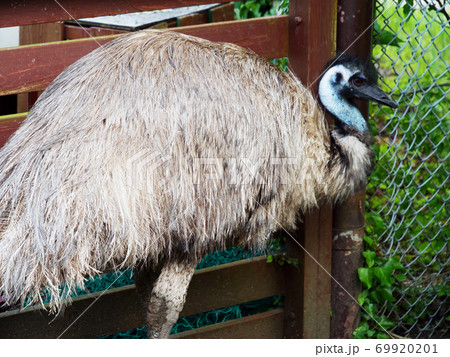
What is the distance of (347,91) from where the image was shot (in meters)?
2.59

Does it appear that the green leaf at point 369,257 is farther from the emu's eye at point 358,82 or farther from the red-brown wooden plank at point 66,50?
the red-brown wooden plank at point 66,50

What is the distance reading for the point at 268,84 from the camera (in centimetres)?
234

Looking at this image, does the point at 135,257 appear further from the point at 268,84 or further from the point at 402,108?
the point at 402,108

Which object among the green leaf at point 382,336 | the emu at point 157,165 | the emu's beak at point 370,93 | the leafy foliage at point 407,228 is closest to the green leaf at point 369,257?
the leafy foliage at point 407,228

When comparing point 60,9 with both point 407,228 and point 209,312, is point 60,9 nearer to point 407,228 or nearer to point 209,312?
point 209,312

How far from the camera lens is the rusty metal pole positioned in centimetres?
273

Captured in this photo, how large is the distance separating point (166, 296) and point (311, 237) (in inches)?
33.0

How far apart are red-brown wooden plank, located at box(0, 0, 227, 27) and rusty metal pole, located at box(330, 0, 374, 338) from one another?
741mm

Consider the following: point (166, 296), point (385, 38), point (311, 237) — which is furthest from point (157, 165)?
point (385, 38)

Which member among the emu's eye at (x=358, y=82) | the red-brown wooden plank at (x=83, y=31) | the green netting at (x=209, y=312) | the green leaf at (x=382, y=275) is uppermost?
the red-brown wooden plank at (x=83, y=31)

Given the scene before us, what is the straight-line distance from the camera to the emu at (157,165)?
196 cm

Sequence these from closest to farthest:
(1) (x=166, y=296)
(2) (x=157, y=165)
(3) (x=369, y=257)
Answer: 1. (2) (x=157, y=165)
2. (1) (x=166, y=296)
3. (3) (x=369, y=257)

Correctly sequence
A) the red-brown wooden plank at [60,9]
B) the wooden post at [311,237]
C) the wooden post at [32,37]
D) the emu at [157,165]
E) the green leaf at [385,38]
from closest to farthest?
the emu at [157,165] < the red-brown wooden plank at [60,9] < the wooden post at [311,237] < the green leaf at [385,38] < the wooden post at [32,37]

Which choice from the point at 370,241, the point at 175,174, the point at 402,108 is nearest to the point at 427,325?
the point at 370,241
